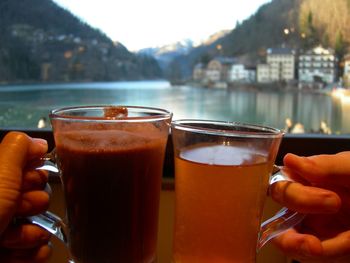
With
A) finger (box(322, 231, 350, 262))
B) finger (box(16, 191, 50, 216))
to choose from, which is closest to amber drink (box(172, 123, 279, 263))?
finger (box(322, 231, 350, 262))

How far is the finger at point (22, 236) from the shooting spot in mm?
649

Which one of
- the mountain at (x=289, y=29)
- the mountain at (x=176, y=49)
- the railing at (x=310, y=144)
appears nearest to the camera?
the railing at (x=310, y=144)

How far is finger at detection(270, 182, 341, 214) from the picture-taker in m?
0.61

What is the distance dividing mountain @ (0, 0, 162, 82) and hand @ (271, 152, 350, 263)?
1467 mm

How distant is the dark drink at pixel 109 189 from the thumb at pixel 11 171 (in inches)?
2.3

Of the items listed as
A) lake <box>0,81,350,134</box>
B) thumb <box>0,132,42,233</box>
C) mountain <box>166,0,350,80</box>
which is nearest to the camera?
thumb <box>0,132,42,233</box>

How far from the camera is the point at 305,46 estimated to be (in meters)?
1.87

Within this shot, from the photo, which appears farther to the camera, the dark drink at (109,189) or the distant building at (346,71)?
the distant building at (346,71)

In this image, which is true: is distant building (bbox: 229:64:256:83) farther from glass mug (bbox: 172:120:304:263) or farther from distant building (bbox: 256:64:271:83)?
glass mug (bbox: 172:120:304:263)

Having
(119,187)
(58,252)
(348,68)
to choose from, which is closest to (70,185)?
(119,187)

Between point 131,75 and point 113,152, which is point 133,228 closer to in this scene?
point 113,152

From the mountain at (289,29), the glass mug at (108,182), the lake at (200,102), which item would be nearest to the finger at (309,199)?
the glass mug at (108,182)

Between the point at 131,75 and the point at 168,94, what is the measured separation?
0.27 meters

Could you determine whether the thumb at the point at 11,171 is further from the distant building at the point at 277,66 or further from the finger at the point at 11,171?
the distant building at the point at 277,66
